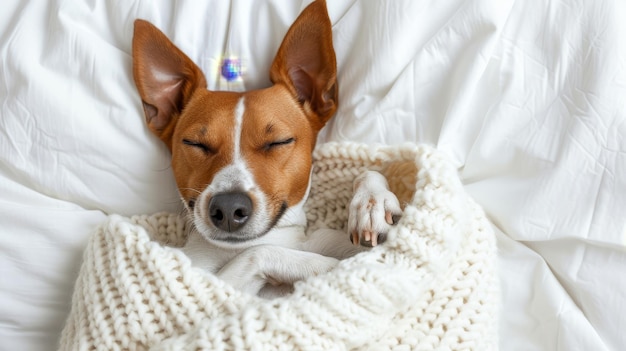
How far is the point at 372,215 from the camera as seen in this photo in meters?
1.53

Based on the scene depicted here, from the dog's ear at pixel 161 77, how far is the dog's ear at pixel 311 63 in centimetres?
27

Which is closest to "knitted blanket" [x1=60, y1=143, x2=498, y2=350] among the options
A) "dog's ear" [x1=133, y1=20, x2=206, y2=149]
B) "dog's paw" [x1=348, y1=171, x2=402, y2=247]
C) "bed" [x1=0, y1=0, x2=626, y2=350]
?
"dog's paw" [x1=348, y1=171, x2=402, y2=247]

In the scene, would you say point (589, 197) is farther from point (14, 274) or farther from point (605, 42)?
point (14, 274)

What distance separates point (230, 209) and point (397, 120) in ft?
1.96

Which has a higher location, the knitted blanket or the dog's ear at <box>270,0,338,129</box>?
the dog's ear at <box>270,0,338,129</box>

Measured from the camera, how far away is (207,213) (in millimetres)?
1568

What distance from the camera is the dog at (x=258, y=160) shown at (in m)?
1.57

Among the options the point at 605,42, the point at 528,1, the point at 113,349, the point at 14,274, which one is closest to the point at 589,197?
the point at 605,42

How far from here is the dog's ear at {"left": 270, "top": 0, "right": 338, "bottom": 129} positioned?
177 centimetres

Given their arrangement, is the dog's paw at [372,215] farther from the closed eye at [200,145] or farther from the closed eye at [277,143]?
the closed eye at [200,145]

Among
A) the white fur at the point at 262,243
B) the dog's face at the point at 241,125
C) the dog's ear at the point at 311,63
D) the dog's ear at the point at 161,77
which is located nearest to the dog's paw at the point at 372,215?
the white fur at the point at 262,243

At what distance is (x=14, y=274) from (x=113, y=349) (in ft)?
1.87

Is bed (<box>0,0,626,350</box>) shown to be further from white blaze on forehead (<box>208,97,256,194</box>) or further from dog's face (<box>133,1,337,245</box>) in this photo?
white blaze on forehead (<box>208,97,256,194</box>)

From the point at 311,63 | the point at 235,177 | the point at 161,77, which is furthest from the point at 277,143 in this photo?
the point at 161,77
